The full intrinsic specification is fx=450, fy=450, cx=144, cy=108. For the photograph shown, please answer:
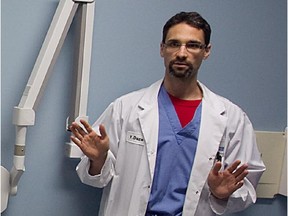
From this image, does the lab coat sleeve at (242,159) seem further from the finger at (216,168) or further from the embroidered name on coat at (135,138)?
the embroidered name on coat at (135,138)

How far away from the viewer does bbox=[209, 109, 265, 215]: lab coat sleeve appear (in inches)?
55.2

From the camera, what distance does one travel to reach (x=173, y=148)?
1364mm

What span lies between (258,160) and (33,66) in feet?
2.63

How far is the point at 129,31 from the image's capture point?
155cm

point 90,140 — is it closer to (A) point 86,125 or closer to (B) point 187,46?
(A) point 86,125

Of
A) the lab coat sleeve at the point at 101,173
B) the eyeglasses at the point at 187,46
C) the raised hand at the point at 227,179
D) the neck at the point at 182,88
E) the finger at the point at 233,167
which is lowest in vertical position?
the lab coat sleeve at the point at 101,173

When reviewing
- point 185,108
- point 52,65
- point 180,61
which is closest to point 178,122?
point 185,108

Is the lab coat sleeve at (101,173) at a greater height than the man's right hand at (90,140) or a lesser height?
lesser

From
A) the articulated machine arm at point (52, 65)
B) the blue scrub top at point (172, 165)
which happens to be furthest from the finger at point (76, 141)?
the blue scrub top at point (172, 165)

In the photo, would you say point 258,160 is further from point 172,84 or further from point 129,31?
point 129,31

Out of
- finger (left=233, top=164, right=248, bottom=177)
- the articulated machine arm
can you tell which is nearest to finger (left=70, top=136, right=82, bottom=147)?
the articulated machine arm

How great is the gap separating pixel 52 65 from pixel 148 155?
0.41 metres

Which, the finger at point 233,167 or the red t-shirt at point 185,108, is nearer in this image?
the finger at point 233,167

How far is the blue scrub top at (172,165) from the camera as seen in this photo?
4.42 ft
